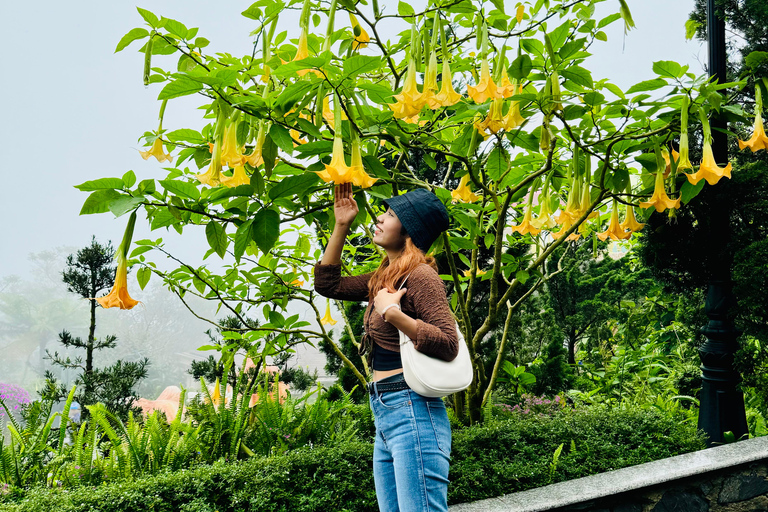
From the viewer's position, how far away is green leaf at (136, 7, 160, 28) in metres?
1.36

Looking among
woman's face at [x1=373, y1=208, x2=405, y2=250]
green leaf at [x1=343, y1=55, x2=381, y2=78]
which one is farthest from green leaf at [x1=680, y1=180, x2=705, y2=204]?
green leaf at [x1=343, y1=55, x2=381, y2=78]

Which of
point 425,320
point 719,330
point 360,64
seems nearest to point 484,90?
point 360,64

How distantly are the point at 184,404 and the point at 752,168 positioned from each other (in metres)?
3.64

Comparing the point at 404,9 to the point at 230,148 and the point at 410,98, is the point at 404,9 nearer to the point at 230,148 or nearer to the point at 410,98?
the point at 410,98

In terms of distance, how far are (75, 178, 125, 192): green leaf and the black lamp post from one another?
10.0 feet

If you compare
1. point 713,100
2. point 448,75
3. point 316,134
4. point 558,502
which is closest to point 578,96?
point 713,100

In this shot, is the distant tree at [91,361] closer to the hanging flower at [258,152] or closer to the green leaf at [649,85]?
the hanging flower at [258,152]

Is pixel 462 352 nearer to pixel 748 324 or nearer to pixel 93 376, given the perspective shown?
pixel 748 324

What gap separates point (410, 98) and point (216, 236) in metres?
0.67

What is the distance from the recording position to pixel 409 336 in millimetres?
1372

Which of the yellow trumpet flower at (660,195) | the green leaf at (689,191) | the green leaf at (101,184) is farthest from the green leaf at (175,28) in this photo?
the green leaf at (689,191)

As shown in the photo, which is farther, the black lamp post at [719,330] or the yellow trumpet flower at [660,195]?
the black lamp post at [719,330]

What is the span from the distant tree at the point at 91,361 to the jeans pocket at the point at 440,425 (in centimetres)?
274

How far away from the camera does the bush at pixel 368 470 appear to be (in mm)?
2000
